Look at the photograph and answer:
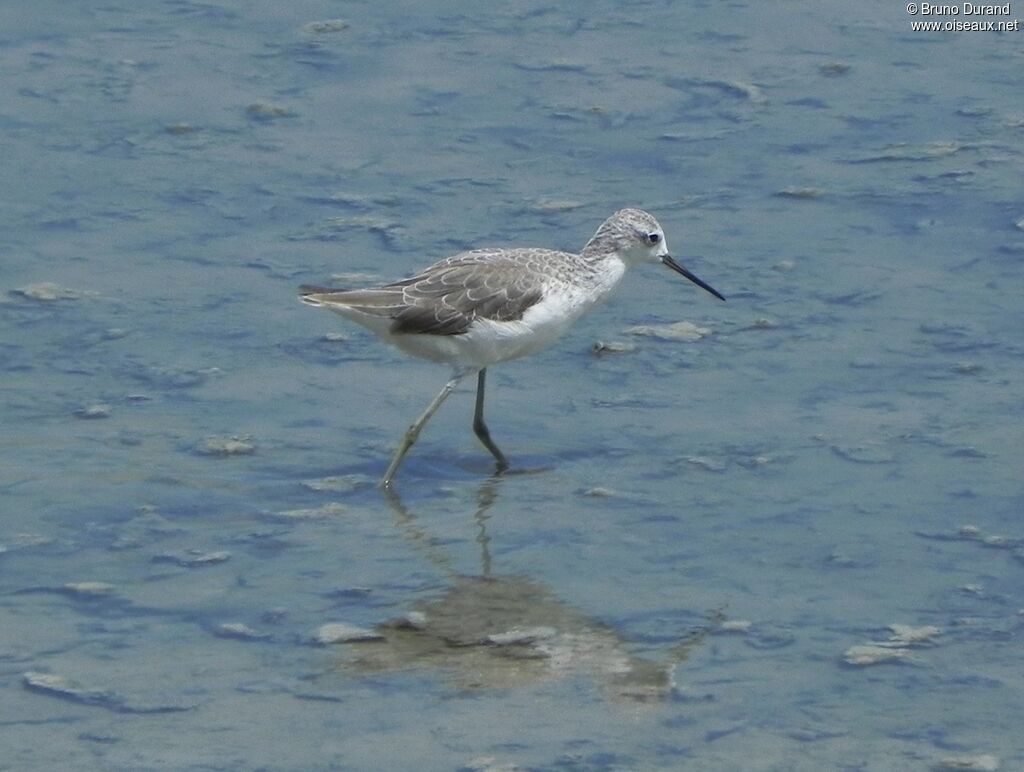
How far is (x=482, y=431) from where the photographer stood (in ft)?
28.6

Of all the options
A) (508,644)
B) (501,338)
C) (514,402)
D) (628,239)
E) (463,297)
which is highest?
(628,239)

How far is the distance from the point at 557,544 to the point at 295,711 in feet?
5.54

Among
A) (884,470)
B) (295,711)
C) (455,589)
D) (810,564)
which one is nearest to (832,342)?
(884,470)

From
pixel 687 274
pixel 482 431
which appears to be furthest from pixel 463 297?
pixel 687 274

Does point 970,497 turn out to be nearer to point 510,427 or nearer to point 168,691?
point 510,427

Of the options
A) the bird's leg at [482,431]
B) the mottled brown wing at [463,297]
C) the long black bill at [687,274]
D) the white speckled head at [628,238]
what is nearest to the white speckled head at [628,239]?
the white speckled head at [628,238]

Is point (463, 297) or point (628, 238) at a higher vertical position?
point (628, 238)

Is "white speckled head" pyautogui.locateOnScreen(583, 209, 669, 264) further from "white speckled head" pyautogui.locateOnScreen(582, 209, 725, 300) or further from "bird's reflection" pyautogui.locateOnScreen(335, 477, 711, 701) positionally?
"bird's reflection" pyautogui.locateOnScreen(335, 477, 711, 701)

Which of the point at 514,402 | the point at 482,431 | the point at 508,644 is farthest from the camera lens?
the point at 514,402

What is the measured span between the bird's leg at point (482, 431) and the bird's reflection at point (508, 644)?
1.09 metres

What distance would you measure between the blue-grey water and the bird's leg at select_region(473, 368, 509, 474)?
13cm

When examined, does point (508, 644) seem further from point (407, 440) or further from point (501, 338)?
point (501, 338)

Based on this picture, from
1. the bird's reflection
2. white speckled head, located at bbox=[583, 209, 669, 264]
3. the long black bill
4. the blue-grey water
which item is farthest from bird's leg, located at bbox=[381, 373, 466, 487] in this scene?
the long black bill

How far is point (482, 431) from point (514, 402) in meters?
0.59
